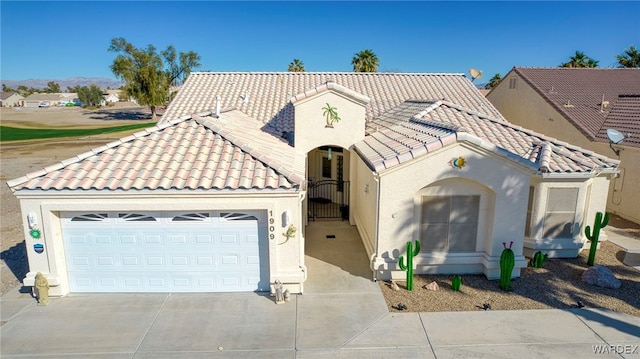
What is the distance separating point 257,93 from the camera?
2250cm

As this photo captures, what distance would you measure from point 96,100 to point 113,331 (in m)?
133

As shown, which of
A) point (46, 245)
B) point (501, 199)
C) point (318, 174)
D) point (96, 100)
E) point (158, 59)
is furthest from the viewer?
point (96, 100)

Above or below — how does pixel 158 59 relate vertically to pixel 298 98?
above

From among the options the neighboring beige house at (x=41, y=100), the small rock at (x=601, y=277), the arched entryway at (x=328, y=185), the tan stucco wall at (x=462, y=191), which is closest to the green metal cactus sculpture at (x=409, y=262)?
the tan stucco wall at (x=462, y=191)

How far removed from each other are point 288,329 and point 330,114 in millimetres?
8506

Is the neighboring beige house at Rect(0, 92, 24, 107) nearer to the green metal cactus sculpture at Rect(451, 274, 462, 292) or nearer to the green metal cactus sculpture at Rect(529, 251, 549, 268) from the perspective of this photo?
the green metal cactus sculpture at Rect(451, 274, 462, 292)

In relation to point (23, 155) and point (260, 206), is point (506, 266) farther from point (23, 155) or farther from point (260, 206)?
point (23, 155)

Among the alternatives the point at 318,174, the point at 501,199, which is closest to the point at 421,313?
the point at 501,199

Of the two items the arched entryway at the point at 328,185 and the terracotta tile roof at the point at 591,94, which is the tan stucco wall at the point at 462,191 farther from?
the terracotta tile roof at the point at 591,94

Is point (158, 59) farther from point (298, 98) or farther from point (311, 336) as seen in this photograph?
point (311, 336)

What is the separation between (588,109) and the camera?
22.9 metres

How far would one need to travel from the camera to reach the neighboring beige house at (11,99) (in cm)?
13316

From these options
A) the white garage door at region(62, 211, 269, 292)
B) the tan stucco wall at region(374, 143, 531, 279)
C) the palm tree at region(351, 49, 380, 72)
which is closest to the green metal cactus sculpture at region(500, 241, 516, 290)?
the tan stucco wall at region(374, 143, 531, 279)

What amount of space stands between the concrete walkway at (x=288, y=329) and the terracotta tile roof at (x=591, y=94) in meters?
12.6
